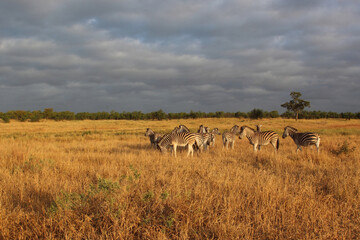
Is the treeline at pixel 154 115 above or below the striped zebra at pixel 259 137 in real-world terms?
above

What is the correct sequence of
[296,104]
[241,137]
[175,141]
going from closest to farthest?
1. [175,141]
2. [241,137]
3. [296,104]

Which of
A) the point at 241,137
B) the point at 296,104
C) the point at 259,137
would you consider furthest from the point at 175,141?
the point at 296,104

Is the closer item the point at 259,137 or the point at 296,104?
the point at 259,137

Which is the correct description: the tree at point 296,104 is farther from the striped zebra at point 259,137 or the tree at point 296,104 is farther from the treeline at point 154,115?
the striped zebra at point 259,137

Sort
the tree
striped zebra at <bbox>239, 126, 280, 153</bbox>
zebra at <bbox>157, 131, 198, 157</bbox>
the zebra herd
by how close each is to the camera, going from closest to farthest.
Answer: zebra at <bbox>157, 131, 198, 157</bbox> → the zebra herd → striped zebra at <bbox>239, 126, 280, 153</bbox> → the tree

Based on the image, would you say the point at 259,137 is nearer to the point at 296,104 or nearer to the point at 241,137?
the point at 241,137

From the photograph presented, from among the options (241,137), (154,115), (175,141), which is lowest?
(175,141)

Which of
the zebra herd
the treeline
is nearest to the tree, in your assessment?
the treeline

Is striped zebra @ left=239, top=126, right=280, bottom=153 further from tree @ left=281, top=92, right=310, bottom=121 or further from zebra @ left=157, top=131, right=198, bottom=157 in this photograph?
tree @ left=281, top=92, right=310, bottom=121

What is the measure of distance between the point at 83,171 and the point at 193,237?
5681 mm

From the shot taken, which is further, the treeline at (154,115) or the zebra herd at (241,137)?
the treeline at (154,115)

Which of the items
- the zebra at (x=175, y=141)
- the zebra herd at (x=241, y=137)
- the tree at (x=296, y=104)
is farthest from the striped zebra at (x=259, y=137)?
the tree at (x=296, y=104)

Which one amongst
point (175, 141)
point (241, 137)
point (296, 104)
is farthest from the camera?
point (296, 104)

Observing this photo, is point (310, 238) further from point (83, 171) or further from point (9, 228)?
point (83, 171)
